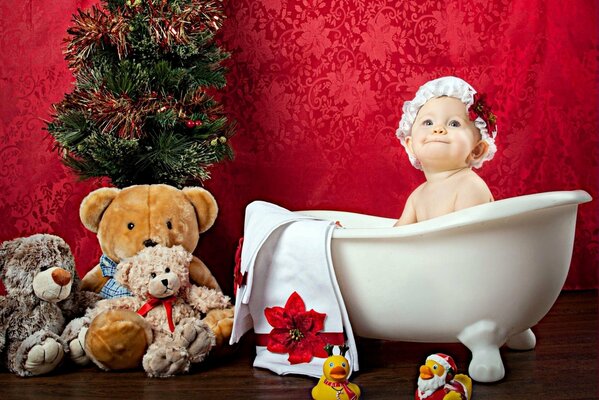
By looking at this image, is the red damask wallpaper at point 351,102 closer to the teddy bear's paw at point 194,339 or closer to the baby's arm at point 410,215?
the baby's arm at point 410,215

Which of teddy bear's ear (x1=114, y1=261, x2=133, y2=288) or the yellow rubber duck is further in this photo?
teddy bear's ear (x1=114, y1=261, x2=133, y2=288)

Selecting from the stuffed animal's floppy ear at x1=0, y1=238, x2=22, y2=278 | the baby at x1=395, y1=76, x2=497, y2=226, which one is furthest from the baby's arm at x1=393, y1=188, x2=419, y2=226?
the stuffed animal's floppy ear at x1=0, y1=238, x2=22, y2=278

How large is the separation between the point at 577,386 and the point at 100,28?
1.44 m

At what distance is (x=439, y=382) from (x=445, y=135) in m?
0.66

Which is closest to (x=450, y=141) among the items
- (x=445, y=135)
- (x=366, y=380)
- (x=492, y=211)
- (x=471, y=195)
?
(x=445, y=135)

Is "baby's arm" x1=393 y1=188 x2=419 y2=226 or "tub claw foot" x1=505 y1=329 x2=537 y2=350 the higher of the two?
"baby's arm" x1=393 y1=188 x2=419 y2=226

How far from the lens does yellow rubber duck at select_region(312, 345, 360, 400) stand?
4.54 feet

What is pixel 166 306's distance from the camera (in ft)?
5.73

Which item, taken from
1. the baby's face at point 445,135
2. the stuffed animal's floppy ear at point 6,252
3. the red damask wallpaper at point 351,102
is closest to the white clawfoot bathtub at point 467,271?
the baby's face at point 445,135

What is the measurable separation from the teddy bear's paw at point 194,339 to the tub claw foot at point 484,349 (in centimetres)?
58

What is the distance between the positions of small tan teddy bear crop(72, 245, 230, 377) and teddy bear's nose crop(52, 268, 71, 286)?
0.35 feet

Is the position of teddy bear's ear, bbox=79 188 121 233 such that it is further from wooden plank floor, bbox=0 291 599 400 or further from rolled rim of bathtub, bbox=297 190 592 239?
rolled rim of bathtub, bbox=297 190 592 239

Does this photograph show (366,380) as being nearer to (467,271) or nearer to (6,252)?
(467,271)

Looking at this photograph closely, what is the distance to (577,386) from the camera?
1508mm
